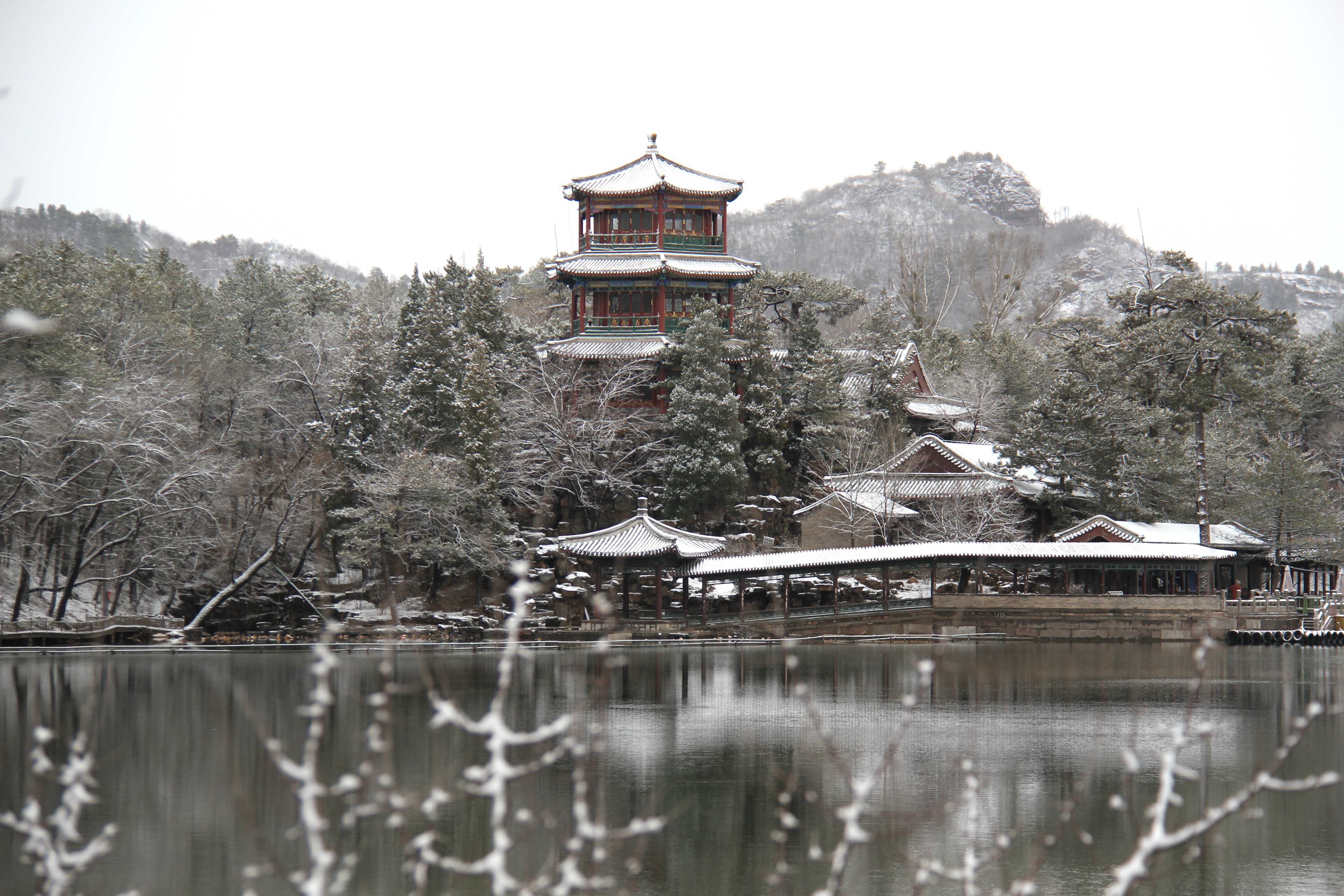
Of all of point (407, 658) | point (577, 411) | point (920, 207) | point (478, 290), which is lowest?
point (407, 658)

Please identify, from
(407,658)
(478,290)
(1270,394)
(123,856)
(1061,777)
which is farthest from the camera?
(478,290)

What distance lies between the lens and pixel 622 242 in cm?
4381

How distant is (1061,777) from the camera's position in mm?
14734

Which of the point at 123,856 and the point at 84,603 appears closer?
the point at 123,856

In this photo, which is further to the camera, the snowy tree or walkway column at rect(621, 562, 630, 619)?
the snowy tree

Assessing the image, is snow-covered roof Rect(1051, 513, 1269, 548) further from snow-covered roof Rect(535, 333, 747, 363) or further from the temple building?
snow-covered roof Rect(535, 333, 747, 363)

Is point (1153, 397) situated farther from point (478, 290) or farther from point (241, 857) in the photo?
point (241, 857)

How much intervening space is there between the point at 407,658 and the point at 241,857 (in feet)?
59.7

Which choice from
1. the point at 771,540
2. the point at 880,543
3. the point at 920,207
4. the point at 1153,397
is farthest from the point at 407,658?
the point at 920,207

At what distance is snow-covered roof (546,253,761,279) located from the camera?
41.9m

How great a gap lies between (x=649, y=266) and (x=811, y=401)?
686 cm

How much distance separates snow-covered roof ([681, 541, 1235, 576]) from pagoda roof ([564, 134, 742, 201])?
1422 centimetres

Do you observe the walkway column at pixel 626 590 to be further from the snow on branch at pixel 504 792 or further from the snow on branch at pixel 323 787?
the snow on branch at pixel 323 787

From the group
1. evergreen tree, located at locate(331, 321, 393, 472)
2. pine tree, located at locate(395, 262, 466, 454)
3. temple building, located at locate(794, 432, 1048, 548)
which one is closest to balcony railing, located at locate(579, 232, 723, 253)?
pine tree, located at locate(395, 262, 466, 454)
